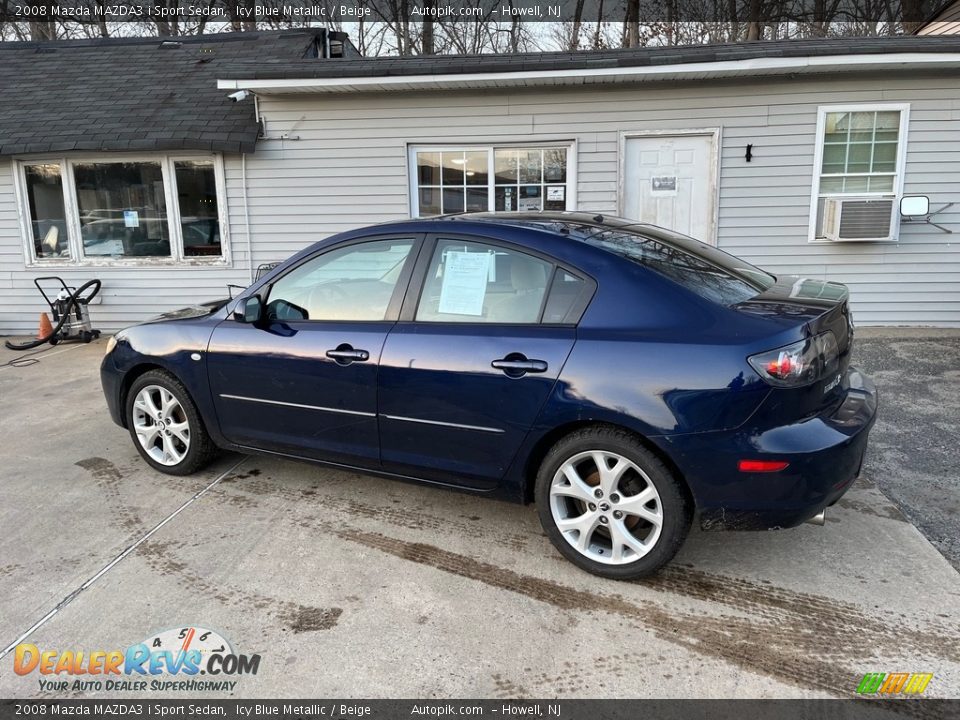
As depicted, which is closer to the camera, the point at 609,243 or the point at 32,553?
the point at 609,243

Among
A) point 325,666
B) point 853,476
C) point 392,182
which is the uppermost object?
point 392,182

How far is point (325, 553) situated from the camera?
323cm

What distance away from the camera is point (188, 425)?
4016 millimetres

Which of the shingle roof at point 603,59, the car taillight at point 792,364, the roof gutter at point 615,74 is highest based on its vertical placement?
the shingle roof at point 603,59

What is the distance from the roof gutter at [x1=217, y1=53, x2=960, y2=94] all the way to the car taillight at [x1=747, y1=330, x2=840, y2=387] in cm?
535

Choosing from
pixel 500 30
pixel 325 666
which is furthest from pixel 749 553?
pixel 500 30

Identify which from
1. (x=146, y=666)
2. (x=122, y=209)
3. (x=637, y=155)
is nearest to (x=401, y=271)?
(x=146, y=666)

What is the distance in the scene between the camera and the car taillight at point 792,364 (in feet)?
8.39

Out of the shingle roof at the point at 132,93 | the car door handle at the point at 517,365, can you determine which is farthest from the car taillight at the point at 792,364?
the shingle roof at the point at 132,93

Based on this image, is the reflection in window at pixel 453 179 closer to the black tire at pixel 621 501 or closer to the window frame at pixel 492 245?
the window frame at pixel 492 245

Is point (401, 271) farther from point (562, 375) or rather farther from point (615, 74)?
point (615, 74)

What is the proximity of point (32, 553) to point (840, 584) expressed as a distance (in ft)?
12.1

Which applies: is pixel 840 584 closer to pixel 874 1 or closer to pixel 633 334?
pixel 633 334

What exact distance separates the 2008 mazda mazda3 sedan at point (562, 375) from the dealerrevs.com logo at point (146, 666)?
3.75 ft
